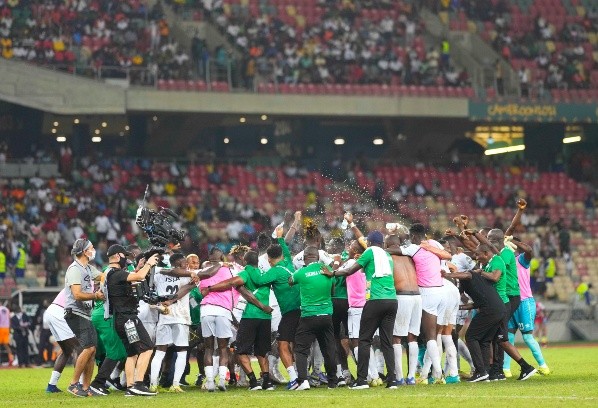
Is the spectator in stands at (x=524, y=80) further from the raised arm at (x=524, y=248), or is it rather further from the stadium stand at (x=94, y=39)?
the raised arm at (x=524, y=248)

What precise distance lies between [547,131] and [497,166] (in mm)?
2744

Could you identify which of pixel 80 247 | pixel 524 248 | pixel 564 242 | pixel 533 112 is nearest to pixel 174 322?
pixel 80 247

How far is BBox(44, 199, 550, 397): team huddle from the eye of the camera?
58.1 ft

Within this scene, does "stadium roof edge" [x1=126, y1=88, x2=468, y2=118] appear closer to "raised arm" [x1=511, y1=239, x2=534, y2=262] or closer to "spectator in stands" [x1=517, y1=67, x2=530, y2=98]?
"spectator in stands" [x1=517, y1=67, x2=530, y2=98]

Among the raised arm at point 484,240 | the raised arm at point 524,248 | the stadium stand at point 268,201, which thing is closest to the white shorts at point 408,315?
the raised arm at point 484,240

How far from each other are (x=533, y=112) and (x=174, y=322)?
27.4 m

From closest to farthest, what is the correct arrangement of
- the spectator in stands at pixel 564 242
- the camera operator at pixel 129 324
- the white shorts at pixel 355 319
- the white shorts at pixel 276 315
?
1. the camera operator at pixel 129 324
2. the white shorts at pixel 355 319
3. the white shorts at pixel 276 315
4. the spectator in stands at pixel 564 242

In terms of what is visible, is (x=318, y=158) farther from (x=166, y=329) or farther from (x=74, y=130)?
(x=166, y=329)

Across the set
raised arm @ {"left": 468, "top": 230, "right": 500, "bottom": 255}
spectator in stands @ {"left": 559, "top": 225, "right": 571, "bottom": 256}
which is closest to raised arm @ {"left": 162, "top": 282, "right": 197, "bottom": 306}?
raised arm @ {"left": 468, "top": 230, "right": 500, "bottom": 255}

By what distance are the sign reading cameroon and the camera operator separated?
88.3ft

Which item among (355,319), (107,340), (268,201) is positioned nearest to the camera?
(107,340)

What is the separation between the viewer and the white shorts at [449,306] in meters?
18.8

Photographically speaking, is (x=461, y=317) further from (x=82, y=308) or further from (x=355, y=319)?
(x=82, y=308)

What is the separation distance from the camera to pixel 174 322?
60.6 feet
